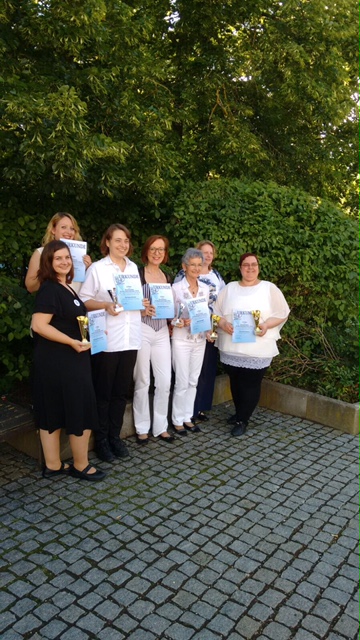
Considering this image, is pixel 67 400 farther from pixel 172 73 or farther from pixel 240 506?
pixel 172 73

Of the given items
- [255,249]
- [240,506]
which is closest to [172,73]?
[255,249]

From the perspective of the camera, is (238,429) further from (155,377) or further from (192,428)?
(155,377)

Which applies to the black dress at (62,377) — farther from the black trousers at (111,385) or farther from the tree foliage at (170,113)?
the tree foliage at (170,113)

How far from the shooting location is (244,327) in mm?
5066

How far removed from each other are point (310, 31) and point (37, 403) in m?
7.09

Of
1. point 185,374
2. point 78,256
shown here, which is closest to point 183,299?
point 185,374

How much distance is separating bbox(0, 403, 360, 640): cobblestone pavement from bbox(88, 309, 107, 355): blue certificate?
1.11 meters

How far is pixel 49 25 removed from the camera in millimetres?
4449

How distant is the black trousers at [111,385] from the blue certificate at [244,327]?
1.11 m

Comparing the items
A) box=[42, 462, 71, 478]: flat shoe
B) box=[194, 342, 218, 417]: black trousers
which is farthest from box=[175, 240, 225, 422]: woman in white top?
box=[42, 462, 71, 478]: flat shoe

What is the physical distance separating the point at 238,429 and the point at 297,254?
2.25 m

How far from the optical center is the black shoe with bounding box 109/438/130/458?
4625 millimetres

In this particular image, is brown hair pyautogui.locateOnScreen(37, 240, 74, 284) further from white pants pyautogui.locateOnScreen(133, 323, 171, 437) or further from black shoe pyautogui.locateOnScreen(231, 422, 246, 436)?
black shoe pyautogui.locateOnScreen(231, 422, 246, 436)

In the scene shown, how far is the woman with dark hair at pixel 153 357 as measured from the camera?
15.5 ft
